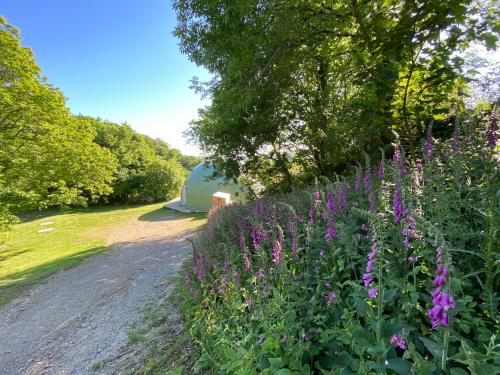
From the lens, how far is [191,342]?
132 inches

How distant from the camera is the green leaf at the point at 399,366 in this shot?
125 centimetres

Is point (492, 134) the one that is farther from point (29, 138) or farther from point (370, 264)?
point (29, 138)

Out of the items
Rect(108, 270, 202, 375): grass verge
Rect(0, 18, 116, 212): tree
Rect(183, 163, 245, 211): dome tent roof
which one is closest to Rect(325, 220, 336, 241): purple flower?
Rect(108, 270, 202, 375): grass verge

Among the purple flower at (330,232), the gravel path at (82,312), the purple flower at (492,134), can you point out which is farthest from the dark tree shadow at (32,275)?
the purple flower at (492,134)

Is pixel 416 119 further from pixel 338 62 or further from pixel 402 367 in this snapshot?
pixel 402 367

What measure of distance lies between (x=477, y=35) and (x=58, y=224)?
2353cm

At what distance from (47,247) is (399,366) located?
16.5 m

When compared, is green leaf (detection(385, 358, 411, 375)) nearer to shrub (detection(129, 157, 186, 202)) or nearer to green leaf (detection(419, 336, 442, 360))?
green leaf (detection(419, 336, 442, 360))

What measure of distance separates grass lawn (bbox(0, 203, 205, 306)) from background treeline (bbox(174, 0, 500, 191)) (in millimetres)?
8550

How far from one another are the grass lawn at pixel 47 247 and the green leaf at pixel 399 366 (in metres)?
9.83

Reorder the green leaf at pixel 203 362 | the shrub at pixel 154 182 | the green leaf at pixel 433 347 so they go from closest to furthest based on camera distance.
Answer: the green leaf at pixel 433 347
the green leaf at pixel 203 362
the shrub at pixel 154 182

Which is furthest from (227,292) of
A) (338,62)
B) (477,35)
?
(338,62)

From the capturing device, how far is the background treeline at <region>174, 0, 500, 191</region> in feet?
14.0

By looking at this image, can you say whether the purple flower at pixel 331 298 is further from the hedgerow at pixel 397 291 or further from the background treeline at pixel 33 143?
the background treeline at pixel 33 143
